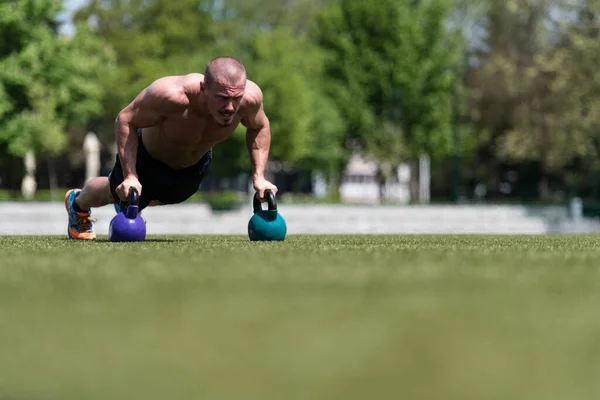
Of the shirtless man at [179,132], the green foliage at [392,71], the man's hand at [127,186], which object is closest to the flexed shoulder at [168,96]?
the shirtless man at [179,132]

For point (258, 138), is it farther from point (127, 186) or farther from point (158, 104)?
point (127, 186)

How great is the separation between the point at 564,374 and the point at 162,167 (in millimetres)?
6387

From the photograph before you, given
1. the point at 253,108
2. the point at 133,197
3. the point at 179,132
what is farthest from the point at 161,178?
the point at 253,108

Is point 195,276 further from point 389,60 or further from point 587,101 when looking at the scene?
point 389,60

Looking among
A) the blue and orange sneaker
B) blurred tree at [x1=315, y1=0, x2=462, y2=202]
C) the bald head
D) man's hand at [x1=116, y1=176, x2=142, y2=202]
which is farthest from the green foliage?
the bald head

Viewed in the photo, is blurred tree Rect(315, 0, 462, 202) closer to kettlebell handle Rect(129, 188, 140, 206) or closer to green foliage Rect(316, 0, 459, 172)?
green foliage Rect(316, 0, 459, 172)

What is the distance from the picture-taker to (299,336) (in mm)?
2215

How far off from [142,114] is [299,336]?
5413 millimetres

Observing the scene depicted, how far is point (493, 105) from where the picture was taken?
52.8m

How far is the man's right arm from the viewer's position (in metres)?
7.18

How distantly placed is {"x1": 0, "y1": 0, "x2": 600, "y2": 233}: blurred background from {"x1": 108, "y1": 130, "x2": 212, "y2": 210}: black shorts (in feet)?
78.4

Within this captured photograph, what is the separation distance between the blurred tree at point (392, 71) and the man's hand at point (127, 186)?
3826 cm

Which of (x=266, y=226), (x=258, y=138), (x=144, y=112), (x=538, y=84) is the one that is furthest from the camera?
(x=538, y=84)

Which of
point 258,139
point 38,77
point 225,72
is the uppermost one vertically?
point 38,77
